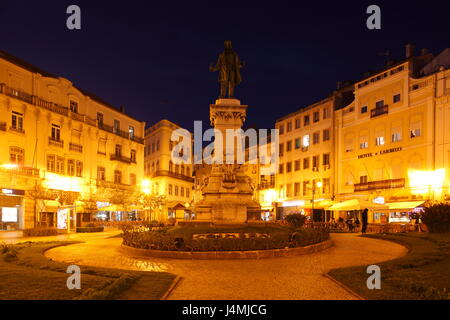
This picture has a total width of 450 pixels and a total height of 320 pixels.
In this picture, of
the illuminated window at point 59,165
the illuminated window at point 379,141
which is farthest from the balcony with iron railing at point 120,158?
the illuminated window at point 379,141

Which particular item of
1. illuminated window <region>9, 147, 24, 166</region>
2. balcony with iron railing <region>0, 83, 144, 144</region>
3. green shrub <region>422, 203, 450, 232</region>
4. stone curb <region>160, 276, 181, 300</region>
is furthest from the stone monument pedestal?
balcony with iron railing <region>0, 83, 144, 144</region>

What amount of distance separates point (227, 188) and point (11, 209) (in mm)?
24150

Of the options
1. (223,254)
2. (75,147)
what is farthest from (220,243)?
(75,147)

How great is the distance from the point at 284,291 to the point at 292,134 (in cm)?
4961

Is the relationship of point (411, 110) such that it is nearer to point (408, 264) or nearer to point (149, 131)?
point (408, 264)

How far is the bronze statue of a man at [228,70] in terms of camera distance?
69.2 feet

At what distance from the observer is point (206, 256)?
43.1 feet

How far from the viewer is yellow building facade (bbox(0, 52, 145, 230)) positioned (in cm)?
3428

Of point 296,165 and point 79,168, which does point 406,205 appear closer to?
point 296,165

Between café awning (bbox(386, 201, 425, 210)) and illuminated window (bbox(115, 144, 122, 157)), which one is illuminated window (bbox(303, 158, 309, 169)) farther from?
illuminated window (bbox(115, 144, 122, 157))

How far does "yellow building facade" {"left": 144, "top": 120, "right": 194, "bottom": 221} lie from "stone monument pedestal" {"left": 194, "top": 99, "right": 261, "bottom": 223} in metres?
41.7

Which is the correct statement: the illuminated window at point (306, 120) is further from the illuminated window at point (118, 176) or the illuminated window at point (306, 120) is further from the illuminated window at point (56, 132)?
the illuminated window at point (56, 132)

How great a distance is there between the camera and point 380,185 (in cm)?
4275
